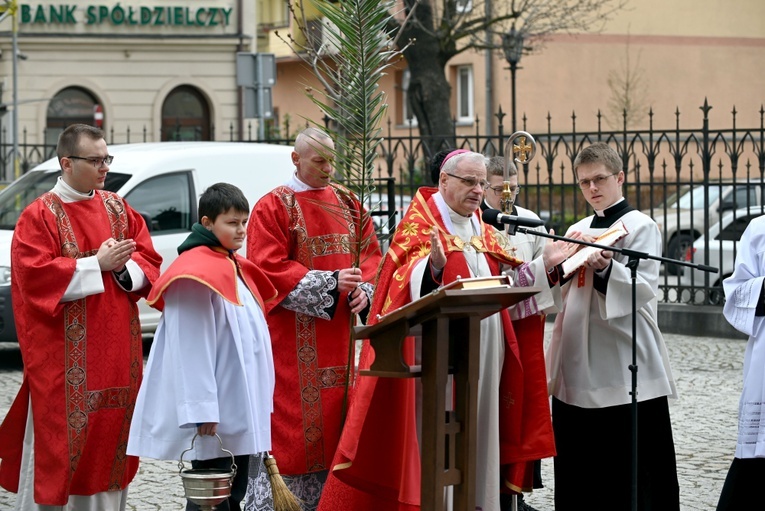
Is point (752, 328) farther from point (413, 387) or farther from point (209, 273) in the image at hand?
point (209, 273)

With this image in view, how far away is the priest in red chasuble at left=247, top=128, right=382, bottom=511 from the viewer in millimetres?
6770

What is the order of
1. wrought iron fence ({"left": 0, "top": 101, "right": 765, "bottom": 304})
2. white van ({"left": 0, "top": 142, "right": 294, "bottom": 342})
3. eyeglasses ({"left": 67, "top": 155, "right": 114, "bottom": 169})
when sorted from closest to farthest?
eyeglasses ({"left": 67, "top": 155, "right": 114, "bottom": 169}) < white van ({"left": 0, "top": 142, "right": 294, "bottom": 342}) < wrought iron fence ({"left": 0, "top": 101, "right": 765, "bottom": 304})

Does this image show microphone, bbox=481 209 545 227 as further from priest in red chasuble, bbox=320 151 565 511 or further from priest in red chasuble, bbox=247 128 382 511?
priest in red chasuble, bbox=247 128 382 511

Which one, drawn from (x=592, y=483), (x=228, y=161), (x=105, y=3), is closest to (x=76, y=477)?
(x=592, y=483)

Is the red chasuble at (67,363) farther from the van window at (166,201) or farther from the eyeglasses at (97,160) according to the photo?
the van window at (166,201)

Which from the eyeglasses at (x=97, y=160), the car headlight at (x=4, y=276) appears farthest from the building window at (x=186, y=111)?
the eyeglasses at (x=97, y=160)

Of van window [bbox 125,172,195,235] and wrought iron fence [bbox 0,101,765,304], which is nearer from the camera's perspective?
van window [bbox 125,172,195,235]

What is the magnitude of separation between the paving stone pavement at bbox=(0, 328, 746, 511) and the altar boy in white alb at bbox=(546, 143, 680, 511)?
0.23 meters

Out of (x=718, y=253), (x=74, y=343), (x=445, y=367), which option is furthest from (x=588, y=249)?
(x=718, y=253)

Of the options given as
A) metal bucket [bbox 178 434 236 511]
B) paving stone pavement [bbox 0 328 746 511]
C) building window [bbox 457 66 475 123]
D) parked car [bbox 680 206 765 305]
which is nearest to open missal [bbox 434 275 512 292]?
metal bucket [bbox 178 434 236 511]

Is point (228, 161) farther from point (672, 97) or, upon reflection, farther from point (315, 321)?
point (672, 97)

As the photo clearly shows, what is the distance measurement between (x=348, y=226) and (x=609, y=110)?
30.5m

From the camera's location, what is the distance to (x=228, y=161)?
42.3 ft

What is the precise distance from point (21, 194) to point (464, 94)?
25996 millimetres
